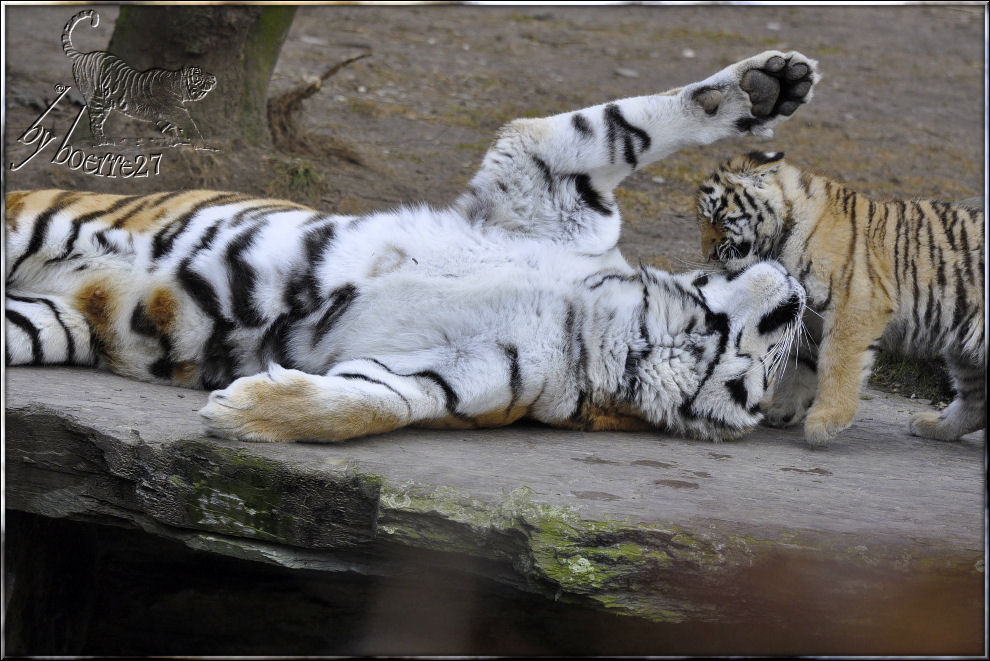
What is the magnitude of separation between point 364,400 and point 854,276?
137cm

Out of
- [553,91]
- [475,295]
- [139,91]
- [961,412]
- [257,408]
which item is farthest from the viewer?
[553,91]

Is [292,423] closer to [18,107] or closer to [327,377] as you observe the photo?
[327,377]

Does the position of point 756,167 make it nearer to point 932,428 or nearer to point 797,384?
point 797,384

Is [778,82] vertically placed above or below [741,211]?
above

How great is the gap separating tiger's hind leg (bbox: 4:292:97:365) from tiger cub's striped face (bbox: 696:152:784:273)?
1803 millimetres

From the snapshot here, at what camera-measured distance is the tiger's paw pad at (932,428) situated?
2.87m

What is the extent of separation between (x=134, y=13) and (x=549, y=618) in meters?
3.22

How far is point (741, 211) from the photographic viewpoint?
9.69ft

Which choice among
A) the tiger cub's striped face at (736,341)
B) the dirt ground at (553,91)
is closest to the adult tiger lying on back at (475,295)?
the tiger cub's striped face at (736,341)

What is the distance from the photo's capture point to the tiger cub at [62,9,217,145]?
4.13 meters

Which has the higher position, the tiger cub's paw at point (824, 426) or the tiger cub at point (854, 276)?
the tiger cub at point (854, 276)

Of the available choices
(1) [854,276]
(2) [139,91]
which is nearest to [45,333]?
(2) [139,91]

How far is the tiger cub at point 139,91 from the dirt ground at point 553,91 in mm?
89

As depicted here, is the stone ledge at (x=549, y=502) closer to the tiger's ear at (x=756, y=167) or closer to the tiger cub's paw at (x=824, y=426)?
the tiger cub's paw at (x=824, y=426)
